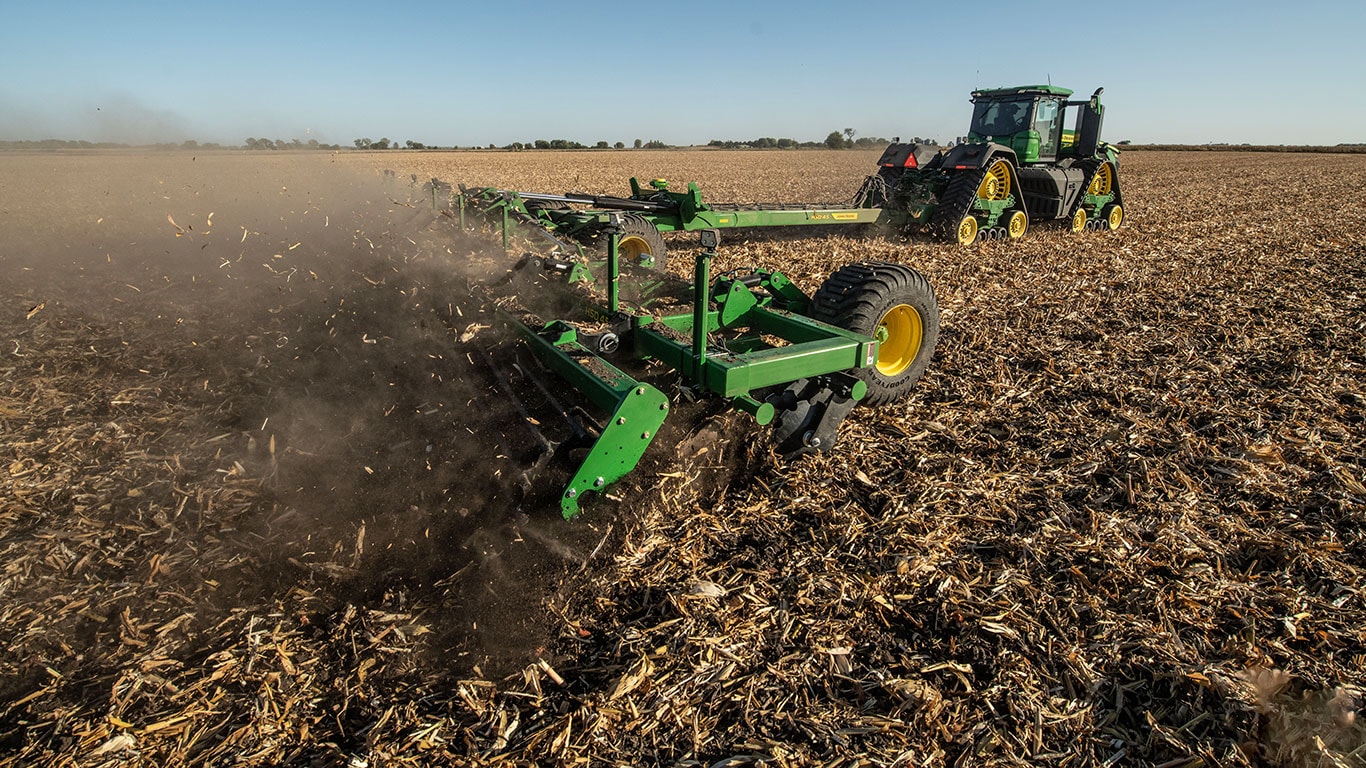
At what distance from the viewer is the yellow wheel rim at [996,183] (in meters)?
12.2

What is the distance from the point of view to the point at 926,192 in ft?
40.5

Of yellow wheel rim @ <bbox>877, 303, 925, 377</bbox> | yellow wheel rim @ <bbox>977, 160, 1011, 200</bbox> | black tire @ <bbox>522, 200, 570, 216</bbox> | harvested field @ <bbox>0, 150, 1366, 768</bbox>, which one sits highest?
yellow wheel rim @ <bbox>977, 160, 1011, 200</bbox>

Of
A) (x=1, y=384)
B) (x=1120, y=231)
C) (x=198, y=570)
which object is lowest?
(x=198, y=570)

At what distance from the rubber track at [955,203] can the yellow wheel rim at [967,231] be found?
0.48 feet

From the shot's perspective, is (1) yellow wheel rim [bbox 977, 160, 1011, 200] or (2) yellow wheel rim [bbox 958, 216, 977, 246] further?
(1) yellow wheel rim [bbox 977, 160, 1011, 200]

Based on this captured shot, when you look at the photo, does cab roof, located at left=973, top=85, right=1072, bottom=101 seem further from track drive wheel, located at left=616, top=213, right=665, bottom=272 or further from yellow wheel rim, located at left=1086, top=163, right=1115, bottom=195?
track drive wheel, located at left=616, top=213, right=665, bottom=272

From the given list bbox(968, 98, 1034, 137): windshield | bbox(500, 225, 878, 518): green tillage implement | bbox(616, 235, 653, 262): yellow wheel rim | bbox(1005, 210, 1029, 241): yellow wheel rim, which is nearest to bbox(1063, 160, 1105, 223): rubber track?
bbox(1005, 210, 1029, 241): yellow wheel rim

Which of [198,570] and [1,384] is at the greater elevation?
[1,384]

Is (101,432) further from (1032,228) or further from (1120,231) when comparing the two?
(1120,231)

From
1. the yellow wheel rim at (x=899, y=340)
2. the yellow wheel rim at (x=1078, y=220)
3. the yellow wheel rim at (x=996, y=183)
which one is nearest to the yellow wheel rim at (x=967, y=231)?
the yellow wheel rim at (x=996, y=183)

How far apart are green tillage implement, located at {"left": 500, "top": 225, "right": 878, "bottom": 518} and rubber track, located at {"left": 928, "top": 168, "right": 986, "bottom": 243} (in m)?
7.81

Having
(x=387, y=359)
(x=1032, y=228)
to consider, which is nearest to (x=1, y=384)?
(x=387, y=359)

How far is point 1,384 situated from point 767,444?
5.52 m

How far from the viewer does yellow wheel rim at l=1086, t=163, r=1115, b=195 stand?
13758mm
